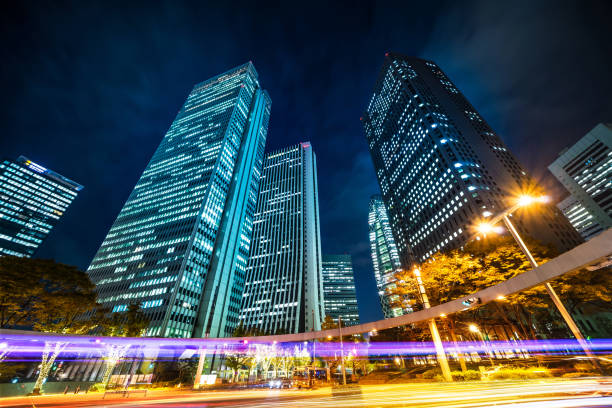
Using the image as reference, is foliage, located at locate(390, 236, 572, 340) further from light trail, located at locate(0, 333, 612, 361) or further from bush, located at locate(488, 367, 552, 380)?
bush, located at locate(488, 367, 552, 380)

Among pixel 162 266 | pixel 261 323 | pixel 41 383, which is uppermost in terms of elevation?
pixel 162 266

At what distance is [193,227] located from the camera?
84.2m

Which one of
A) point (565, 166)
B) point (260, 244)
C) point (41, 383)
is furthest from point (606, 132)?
point (41, 383)

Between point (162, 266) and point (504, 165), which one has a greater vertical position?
point (504, 165)

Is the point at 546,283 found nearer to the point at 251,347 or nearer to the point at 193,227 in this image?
the point at 251,347

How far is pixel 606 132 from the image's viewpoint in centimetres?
10150

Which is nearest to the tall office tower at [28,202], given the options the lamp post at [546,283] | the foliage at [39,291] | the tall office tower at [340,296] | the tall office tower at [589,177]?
the foliage at [39,291]

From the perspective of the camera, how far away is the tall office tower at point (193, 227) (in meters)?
76.4

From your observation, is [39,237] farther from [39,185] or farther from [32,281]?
[32,281]

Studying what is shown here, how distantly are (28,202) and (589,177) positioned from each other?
26601cm

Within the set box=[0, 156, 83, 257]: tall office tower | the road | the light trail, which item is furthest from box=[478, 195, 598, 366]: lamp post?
box=[0, 156, 83, 257]: tall office tower

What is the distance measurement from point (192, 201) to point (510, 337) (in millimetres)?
97222

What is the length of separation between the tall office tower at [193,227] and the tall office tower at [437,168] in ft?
241

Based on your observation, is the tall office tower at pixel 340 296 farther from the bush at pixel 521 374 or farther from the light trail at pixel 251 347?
the bush at pixel 521 374
